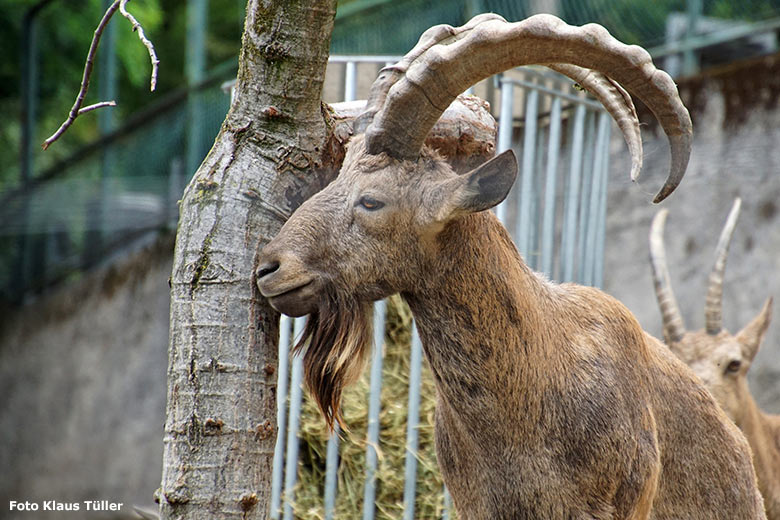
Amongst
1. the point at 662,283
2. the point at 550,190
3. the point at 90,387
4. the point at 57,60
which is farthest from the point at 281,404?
the point at 57,60

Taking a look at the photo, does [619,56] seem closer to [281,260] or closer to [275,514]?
[281,260]

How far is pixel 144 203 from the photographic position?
9.91m

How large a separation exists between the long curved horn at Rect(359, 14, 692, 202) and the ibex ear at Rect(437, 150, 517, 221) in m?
0.21

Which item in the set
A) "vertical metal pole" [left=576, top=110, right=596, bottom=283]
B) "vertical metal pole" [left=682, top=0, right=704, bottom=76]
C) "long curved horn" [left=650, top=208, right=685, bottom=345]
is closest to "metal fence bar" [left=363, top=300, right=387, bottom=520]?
"vertical metal pole" [left=576, top=110, right=596, bottom=283]

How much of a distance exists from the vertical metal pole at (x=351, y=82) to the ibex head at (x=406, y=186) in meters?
1.40

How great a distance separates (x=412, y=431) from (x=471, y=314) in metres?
1.53

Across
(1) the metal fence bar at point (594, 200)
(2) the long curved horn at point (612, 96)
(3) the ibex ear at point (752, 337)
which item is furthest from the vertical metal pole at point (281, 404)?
(3) the ibex ear at point (752, 337)

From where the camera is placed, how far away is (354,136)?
2945 millimetres

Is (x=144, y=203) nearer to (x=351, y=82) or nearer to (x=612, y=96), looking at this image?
(x=351, y=82)

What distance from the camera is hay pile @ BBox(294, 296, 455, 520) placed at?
170 inches

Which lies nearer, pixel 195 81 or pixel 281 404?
pixel 281 404

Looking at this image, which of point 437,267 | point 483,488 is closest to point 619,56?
point 437,267

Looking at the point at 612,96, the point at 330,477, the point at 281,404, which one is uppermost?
the point at 612,96

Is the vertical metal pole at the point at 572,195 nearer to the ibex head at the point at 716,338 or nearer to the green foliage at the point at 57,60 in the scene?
the ibex head at the point at 716,338
